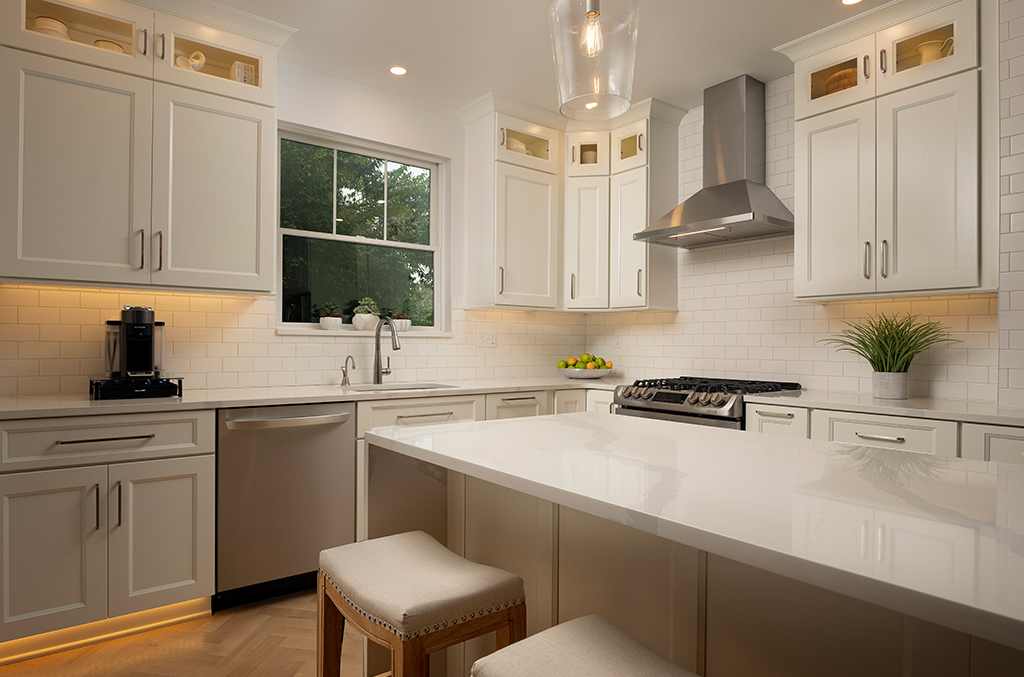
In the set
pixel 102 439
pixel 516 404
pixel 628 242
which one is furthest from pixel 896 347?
pixel 102 439

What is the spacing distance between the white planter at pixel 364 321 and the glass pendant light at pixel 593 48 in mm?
2513

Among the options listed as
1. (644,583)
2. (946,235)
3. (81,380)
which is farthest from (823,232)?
(81,380)

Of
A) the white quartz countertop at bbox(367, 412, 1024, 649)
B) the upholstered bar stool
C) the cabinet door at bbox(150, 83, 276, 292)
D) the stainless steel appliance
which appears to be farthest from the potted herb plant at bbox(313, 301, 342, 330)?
the upholstered bar stool

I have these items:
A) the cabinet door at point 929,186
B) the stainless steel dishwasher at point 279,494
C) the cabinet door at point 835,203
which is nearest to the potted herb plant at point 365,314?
the stainless steel dishwasher at point 279,494

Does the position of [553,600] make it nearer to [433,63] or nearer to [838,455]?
[838,455]

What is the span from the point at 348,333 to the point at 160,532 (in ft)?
4.97

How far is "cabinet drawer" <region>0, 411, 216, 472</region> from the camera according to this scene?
2.14 metres

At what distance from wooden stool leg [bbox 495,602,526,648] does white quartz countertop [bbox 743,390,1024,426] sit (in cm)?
205

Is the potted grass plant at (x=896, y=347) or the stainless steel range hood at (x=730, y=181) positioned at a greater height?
the stainless steel range hood at (x=730, y=181)

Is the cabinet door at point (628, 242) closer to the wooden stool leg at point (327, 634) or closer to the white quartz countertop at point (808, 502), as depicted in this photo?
the white quartz countertop at point (808, 502)

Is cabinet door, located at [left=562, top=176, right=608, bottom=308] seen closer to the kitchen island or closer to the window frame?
the window frame

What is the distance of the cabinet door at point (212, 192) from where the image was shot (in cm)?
269

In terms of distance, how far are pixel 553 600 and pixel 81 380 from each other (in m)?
2.54

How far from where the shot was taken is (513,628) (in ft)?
4.10
